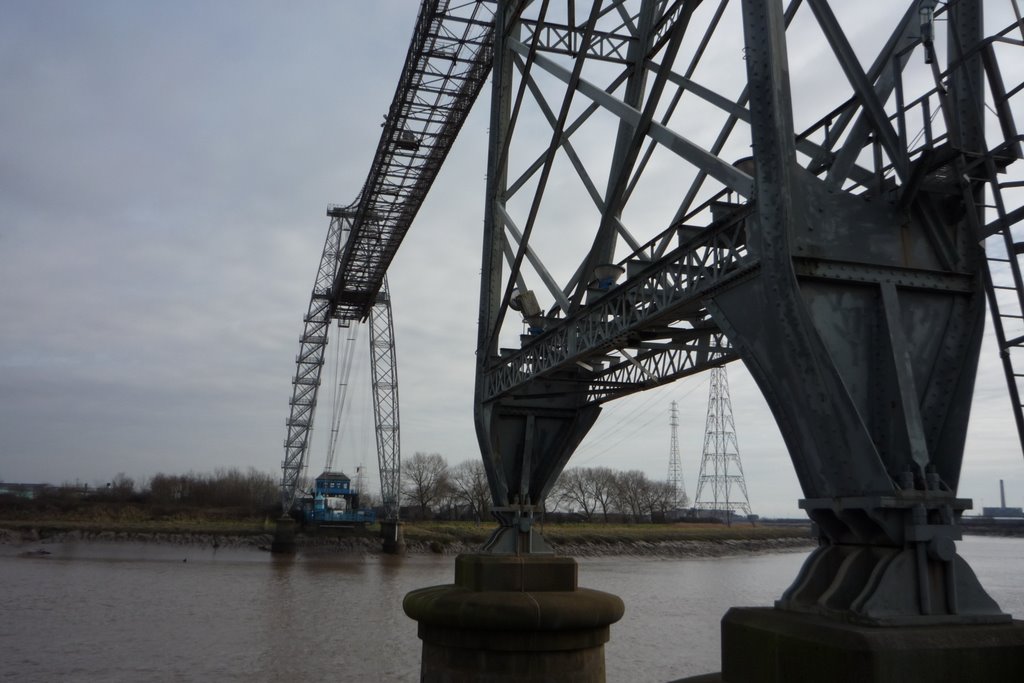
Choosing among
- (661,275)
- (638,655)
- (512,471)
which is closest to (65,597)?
(638,655)

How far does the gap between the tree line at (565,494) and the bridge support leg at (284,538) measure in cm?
2721

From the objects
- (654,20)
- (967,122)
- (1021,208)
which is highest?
(654,20)

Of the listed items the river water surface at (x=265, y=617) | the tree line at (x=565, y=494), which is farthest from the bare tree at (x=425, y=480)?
the river water surface at (x=265, y=617)

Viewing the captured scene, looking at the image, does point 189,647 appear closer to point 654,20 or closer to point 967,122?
point 654,20

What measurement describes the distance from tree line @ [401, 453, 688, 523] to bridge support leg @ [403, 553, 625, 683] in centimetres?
6911

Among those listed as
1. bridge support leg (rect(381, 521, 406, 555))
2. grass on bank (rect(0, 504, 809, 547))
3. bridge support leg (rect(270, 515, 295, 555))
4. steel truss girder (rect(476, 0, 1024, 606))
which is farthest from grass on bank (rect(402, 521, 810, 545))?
steel truss girder (rect(476, 0, 1024, 606))

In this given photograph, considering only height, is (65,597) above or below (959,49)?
below

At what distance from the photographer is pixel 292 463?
A: 2280 inches

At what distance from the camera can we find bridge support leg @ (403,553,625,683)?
460 inches

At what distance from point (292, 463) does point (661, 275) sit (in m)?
53.0

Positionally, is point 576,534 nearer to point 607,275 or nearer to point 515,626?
point 515,626

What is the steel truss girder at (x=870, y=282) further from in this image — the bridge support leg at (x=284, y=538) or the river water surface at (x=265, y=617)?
the bridge support leg at (x=284, y=538)

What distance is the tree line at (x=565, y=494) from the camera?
89812 mm

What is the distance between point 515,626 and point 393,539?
4531cm
